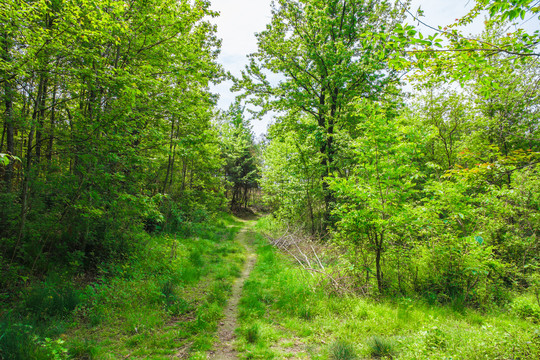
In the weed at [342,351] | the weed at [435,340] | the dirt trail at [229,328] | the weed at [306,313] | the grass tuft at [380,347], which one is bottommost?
the dirt trail at [229,328]

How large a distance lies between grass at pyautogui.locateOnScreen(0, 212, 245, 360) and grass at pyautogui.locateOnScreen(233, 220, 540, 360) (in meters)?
1.01

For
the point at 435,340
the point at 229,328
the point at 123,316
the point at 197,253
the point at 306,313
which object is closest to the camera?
the point at 435,340

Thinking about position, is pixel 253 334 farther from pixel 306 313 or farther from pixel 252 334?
pixel 306 313

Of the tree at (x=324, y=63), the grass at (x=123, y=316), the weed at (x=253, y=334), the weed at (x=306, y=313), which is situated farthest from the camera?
the tree at (x=324, y=63)

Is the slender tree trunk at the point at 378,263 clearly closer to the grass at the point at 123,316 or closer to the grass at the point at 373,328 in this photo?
the grass at the point at 373,328

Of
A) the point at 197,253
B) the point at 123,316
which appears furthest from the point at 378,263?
the point at 197,253

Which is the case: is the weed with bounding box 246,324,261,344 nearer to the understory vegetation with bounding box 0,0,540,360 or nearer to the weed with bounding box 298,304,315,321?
the understory vegetation with bounding box 0,0,540,360

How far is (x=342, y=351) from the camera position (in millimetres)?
3752

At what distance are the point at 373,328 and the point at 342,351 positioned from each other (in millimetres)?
1067

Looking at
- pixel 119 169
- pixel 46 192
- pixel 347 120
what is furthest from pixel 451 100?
pixel 46 192

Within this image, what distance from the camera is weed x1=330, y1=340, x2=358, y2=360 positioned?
3.69 m

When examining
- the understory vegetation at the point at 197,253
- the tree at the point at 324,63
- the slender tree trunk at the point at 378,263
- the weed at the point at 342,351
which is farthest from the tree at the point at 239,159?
the weed at the point at 342,351

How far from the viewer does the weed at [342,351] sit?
369 cm

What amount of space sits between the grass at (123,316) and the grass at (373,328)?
39.8 inches
